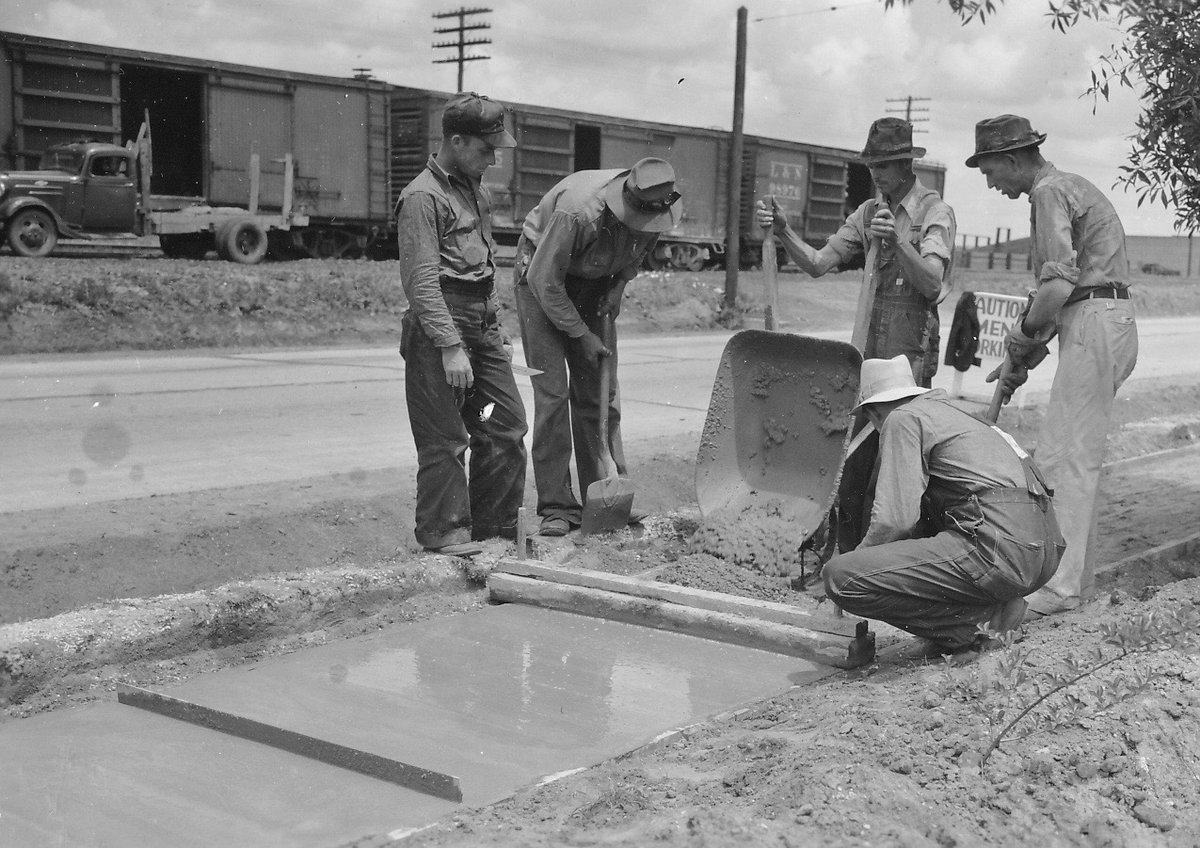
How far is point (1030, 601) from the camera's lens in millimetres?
5668

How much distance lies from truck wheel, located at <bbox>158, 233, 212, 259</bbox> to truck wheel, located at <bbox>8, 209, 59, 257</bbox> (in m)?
3.16

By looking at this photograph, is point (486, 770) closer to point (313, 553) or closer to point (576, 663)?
point (576, 663)

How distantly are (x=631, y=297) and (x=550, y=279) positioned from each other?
1850cm

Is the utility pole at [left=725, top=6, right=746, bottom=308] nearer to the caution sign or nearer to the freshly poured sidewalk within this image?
the caution sign

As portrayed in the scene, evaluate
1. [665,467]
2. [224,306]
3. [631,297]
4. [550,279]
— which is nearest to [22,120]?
[224,306]

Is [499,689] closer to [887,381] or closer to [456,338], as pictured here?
[456,338]

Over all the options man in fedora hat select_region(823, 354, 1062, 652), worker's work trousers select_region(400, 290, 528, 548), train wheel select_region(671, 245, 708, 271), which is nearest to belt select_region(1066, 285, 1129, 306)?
man in fedora hat select_region(823, 354, 1062, 652)

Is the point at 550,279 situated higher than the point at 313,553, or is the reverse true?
the point at 550,279

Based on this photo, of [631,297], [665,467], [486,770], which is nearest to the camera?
[486,770]

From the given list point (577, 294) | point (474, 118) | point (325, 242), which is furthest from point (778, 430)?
point (325, 242)

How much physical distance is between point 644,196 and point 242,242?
Result: 1863cm

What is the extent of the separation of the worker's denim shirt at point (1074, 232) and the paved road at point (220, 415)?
468cm

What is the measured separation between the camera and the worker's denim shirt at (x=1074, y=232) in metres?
5.55

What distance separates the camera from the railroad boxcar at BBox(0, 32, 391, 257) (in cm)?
2181
